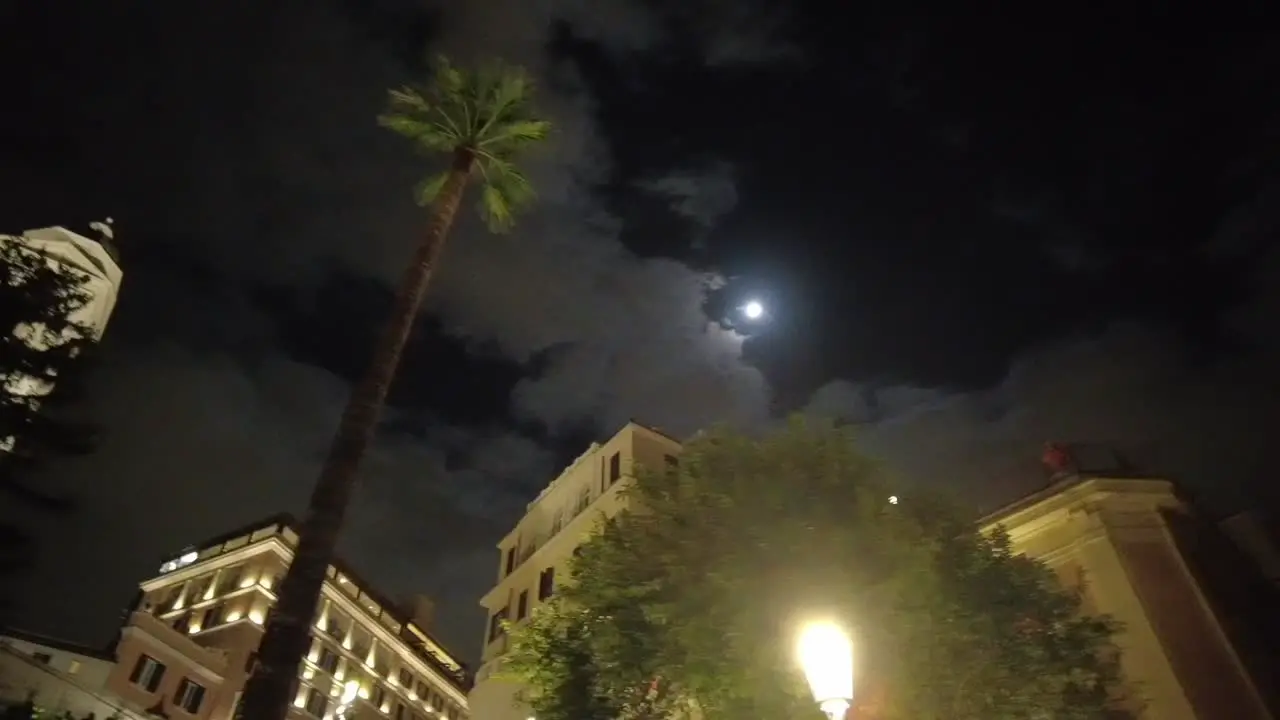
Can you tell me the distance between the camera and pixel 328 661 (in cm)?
6812

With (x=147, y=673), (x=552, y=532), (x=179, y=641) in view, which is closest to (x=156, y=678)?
(x=147, y=673)

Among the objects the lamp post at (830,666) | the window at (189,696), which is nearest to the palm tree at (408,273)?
the lamp post at (830,666)

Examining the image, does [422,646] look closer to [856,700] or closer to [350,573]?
[350,573]

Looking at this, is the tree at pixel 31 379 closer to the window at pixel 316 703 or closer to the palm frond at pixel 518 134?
the palm frond at pixel 518 134

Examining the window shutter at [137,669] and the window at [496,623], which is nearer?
the window at [496,623]

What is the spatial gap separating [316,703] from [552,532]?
41.6 metres

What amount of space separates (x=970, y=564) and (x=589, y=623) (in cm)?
763

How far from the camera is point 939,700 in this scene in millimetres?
13617

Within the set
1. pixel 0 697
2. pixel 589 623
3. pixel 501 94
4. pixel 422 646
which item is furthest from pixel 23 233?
pixel 422 646

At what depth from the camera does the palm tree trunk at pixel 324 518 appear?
859cm

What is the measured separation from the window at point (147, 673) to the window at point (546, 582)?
2660cm

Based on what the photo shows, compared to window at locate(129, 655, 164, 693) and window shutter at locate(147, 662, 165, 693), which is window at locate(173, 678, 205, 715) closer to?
window shutter at locate(147, 662, 165, 693)

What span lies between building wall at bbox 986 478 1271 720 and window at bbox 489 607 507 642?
71.6 feet

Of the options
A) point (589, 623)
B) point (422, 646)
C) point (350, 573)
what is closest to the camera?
point (589, 623)
